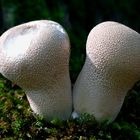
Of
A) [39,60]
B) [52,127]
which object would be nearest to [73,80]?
[52,127]

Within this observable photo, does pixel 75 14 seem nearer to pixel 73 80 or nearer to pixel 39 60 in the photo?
pixel 73 80

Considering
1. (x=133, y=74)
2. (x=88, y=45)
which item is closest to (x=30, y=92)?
(x=88, y=45)

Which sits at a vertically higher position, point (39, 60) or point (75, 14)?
point (39, 60)

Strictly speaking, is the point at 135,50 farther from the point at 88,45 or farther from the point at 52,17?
the point at 52,17

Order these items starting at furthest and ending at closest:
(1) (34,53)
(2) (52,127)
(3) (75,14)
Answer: (3) (75,14), (2) (52,127), (1) (34,53)

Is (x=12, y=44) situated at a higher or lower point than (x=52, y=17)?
higher

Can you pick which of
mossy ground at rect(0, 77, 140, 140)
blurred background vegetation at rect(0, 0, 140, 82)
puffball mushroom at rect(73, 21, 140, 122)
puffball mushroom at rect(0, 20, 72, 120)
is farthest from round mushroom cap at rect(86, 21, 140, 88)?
blurred background vegetation at rect(0, 0, 140, 82)

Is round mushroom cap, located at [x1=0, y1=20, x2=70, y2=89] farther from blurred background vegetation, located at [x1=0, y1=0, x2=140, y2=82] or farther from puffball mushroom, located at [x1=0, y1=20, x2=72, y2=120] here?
blurred background vegetation, located at [x1=0, y1=0, x2=140, y2=82]
